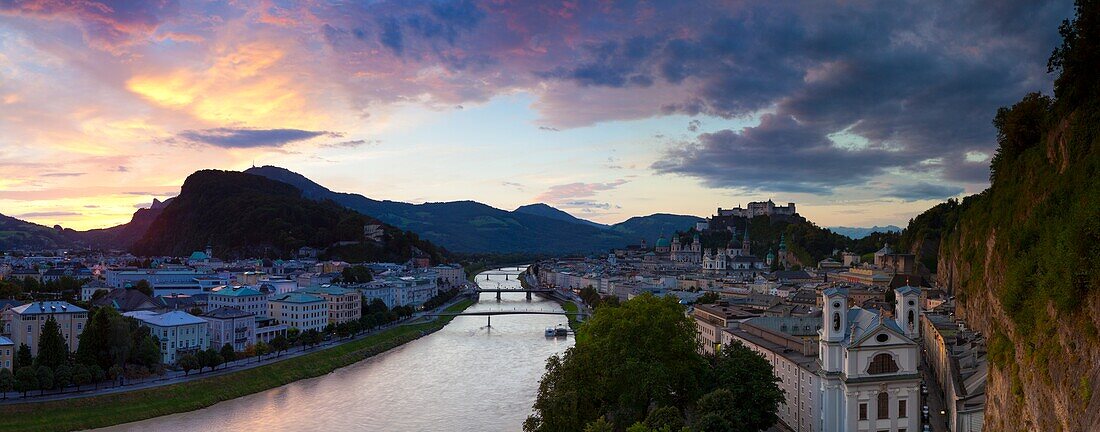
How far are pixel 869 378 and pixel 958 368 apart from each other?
15.0 feet

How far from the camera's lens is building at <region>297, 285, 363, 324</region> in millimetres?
49719

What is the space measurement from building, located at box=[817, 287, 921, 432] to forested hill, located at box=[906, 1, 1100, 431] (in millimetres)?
2263

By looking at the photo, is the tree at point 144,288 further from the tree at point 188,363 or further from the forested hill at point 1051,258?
the forested hill at point 1051,258

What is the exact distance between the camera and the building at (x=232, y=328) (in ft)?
126

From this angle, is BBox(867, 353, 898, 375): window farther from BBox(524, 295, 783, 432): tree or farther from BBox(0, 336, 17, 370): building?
BBox(0, 336, 17, 370): building

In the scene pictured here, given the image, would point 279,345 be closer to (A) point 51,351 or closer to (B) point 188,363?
(B) point 188,363

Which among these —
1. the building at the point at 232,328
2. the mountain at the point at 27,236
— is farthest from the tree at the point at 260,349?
the mountain at the point at 27,236

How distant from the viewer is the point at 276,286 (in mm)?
55969

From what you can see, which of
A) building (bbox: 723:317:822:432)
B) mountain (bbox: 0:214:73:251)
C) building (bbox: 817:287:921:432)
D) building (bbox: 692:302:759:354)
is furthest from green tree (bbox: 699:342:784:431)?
mountain (bbox: 0:214:73:251)

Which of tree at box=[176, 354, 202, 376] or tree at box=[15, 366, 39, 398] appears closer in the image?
tree at box=[15, 366, 39, 398]

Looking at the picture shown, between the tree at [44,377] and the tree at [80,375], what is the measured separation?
2.36ft

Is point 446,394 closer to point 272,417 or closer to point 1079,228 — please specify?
point 272,417

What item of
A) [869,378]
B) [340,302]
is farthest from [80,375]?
[869,378]

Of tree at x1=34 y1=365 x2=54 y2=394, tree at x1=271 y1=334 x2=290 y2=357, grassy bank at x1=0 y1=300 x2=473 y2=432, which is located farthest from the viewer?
tree at x1=271 y1=334 x2=290 y2=357
